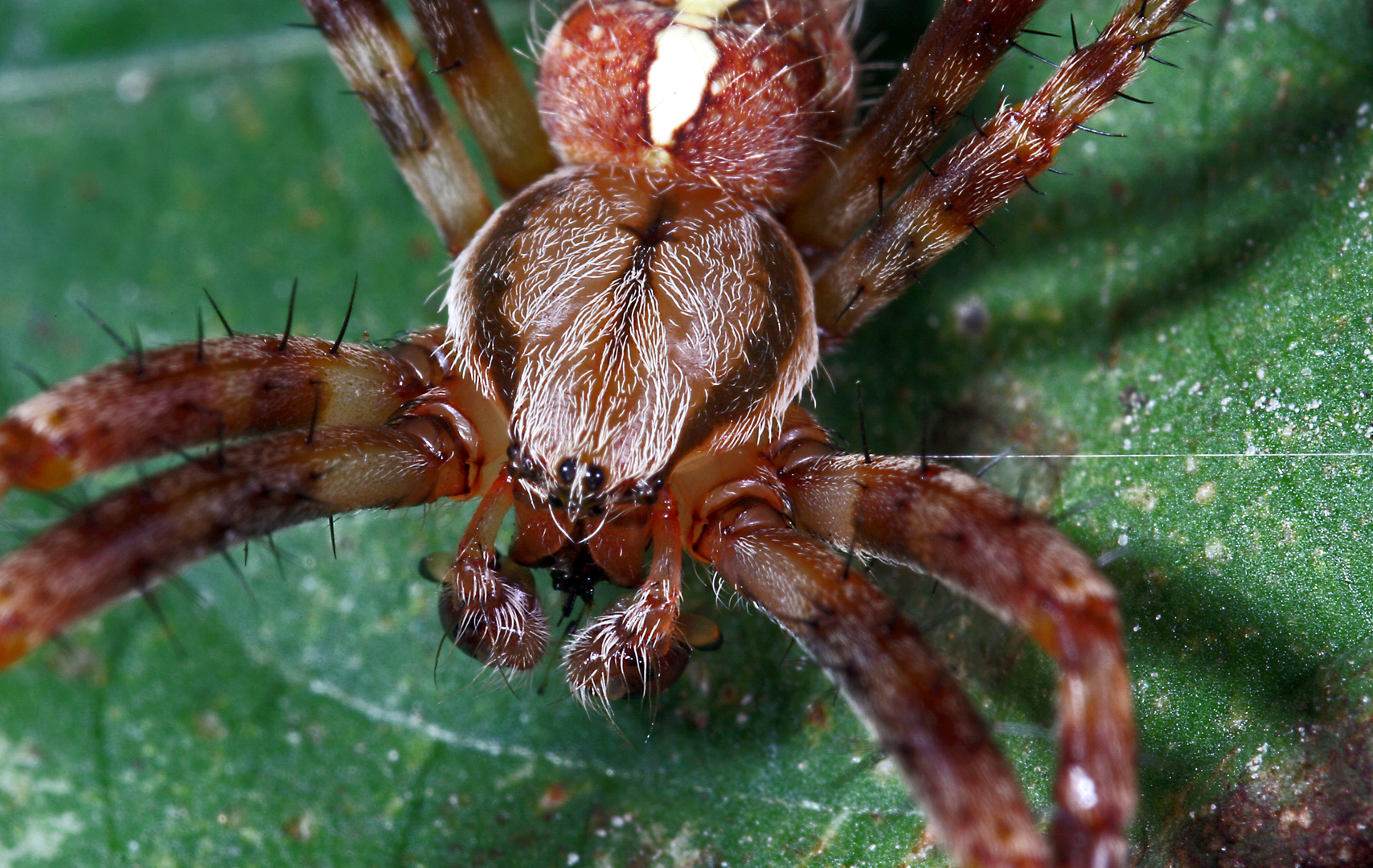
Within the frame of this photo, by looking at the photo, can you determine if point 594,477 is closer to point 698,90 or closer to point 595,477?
point 595,477

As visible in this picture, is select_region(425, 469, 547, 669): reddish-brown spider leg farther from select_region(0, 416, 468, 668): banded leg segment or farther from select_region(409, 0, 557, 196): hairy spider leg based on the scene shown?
select_region(409, 0, 557, 196): hairy spider leg

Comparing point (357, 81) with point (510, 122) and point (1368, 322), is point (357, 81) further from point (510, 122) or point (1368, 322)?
point (1368, 322)

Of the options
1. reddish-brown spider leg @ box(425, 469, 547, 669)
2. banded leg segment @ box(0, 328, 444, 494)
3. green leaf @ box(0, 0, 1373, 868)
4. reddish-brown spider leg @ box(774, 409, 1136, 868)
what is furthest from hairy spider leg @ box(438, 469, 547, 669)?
reddish-brown spider leg @ box(774, 409, 1136, 868)

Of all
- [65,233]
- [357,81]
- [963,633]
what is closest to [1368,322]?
[963,633]

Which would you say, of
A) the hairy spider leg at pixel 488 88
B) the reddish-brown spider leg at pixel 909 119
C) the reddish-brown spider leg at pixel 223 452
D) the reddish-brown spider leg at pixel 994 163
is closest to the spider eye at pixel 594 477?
the reddish-brown spider leg at pixel 223 452

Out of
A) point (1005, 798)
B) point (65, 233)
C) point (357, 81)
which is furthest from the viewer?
point (65, 233)

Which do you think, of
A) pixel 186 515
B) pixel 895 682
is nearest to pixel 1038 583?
pixel 895 682

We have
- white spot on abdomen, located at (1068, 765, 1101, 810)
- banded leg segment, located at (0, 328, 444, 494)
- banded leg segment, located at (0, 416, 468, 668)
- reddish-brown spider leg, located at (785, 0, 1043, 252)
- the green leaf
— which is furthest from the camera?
reddish-brown spider leg, located at (785, 0, 1043, 252)
